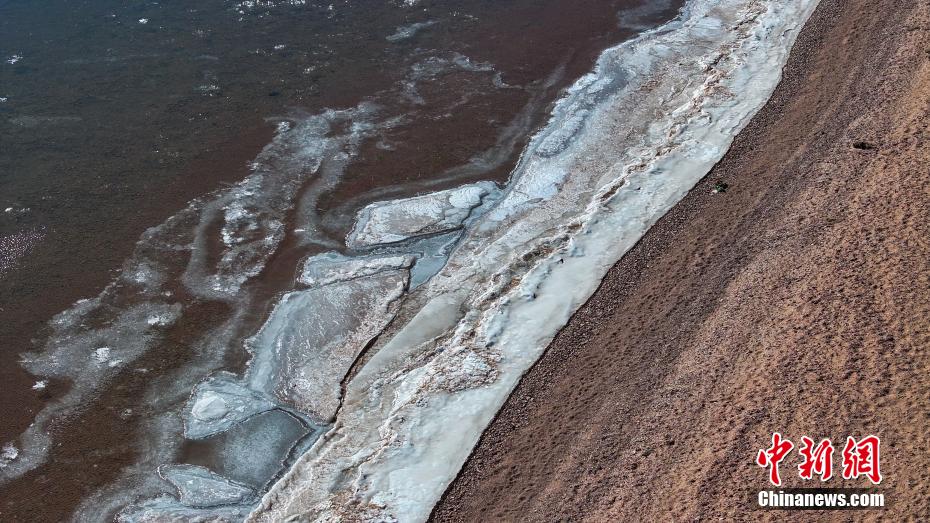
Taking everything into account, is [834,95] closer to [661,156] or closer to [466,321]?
[661,156]

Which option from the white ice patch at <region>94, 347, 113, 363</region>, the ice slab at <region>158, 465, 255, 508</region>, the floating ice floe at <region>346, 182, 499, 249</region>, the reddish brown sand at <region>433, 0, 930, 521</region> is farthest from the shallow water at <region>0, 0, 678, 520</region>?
the reddish brown sand at <region>433, 0, 930, 521</region>

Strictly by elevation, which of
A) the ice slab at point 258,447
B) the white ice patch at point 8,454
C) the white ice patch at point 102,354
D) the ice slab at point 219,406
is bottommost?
the ice slab at point 258,447

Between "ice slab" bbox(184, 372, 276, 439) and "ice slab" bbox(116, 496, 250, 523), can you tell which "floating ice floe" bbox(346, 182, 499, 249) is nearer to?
"ice slab" bbox(184, 372, 276, 439)

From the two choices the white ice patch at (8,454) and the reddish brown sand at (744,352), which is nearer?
the reddish brown sand at (744,352)

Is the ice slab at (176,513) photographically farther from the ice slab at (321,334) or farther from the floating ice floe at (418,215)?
the floating ice floe at (418,215)

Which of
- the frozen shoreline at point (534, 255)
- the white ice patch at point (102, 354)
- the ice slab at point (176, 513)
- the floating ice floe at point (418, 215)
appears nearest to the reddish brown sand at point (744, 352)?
the frozen shoreline at point (534, 255)

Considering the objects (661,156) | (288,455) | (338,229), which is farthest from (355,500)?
(661,156)
